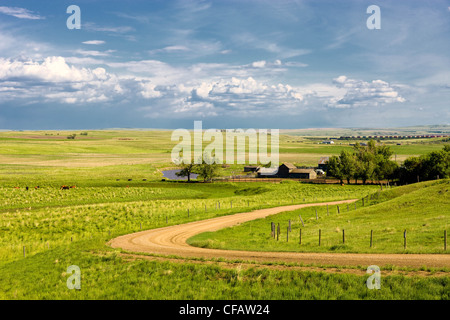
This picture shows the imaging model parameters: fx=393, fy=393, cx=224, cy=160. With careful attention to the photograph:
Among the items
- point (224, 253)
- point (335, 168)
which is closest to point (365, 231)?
point (224, 253)

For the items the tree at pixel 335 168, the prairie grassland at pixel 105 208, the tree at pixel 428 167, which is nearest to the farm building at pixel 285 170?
the tree at pixel 335 168

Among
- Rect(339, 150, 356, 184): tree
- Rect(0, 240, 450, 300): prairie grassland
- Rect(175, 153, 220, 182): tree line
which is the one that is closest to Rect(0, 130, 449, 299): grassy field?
Rect(0, 240, 450, 300): prairie grassland

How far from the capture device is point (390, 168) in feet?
330

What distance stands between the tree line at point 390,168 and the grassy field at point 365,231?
47.5 metres

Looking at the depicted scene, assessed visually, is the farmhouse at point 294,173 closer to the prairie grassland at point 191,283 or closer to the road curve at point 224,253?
the road curve at point 224,253

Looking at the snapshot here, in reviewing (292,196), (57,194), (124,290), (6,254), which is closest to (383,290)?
(124,290)

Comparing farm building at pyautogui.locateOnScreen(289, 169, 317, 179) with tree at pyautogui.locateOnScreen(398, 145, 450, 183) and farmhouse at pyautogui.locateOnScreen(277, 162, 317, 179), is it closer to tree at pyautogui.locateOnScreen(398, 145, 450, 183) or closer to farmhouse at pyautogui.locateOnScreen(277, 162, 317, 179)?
farmhouse at pyautogui.locateOnScreen(277, 162, 317, 179)

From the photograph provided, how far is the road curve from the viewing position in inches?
932

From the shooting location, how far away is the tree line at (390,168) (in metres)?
88.1

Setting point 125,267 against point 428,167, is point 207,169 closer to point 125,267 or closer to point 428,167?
point 428,167

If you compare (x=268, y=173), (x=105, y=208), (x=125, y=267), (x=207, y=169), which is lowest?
(x=105, y=208)

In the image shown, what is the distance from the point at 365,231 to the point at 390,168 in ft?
243

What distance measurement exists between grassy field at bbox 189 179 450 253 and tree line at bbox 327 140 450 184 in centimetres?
4749
